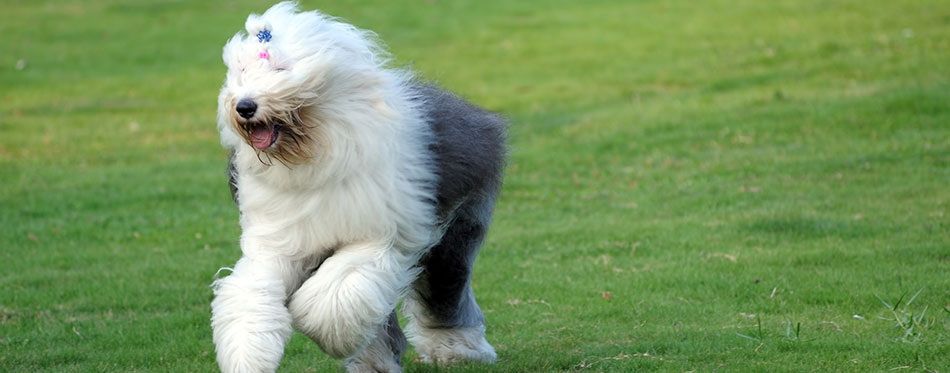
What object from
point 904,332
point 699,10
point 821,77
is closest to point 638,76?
point 821,77

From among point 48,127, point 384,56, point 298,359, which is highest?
point 384,56

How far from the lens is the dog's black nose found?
469 cm

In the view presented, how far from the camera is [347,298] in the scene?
484 cm

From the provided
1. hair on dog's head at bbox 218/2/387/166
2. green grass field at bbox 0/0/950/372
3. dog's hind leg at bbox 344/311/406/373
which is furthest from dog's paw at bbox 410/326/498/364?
hair on dog's head at bbox 218/2/387/166

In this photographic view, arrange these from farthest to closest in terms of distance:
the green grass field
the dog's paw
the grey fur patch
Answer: the green grass field → the dog's paw → the grey fur patch

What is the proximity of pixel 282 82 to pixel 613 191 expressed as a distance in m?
6.69

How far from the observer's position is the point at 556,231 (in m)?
9.55

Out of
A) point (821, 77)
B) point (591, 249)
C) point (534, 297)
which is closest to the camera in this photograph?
point (534, 297)

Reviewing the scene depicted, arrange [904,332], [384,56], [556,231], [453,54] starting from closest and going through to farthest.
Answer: [384,56]
[904,332]
[556,231]
[453,54]

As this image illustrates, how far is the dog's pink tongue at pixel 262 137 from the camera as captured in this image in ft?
15.6

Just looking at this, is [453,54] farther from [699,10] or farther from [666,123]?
[666,123]

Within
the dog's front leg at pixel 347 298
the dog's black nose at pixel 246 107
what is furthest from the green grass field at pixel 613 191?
the dog's black nose at pixel 246 107

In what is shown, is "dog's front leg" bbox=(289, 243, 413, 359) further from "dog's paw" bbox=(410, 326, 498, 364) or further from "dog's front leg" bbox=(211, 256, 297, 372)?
"dog's paw" bbox=(410, 326, 498, 364)

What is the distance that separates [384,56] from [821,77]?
11149 millimetres
